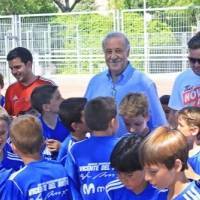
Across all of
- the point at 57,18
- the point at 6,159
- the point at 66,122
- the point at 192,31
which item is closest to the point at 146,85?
the point at 66,122

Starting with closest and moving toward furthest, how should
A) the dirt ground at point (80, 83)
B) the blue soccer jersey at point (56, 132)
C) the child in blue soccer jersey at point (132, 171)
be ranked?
1. the child in blue soccer jersey at point (132, 171)
2. the blue soccer jersey at point (56, 132)
3. the dirt ground at point (80, 83)

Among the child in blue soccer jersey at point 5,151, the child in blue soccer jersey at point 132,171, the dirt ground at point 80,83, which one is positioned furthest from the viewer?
the dirt ground at point 80,83

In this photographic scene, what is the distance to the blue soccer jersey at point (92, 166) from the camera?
4.40 meters

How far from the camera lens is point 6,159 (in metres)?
5.07

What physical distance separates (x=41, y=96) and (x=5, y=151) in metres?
0.98

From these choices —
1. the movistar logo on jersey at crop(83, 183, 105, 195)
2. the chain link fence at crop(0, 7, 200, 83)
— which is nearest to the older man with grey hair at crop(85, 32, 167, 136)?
the movistar logo on jersey at crop(83, 183, 105, 195)

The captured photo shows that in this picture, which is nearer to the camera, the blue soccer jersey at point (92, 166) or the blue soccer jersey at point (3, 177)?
the blue soccer jersey at point (3, 177)

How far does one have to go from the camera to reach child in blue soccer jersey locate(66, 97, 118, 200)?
14.5 feet

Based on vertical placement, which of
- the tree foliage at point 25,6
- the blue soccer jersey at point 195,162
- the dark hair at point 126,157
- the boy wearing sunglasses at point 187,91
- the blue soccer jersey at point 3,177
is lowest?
the blue soccer jersey at point 3,177

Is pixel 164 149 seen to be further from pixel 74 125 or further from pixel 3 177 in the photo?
pixel 74 125

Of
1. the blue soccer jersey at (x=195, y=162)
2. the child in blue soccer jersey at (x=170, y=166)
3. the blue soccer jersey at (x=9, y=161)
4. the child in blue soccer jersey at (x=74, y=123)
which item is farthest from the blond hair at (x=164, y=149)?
the blue soccer jersey at (x=9, y=161)

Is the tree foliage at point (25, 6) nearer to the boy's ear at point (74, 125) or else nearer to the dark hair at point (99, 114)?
the boy's ear at point (74, 125)

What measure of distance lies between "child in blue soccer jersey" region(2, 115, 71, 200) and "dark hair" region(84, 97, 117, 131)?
0.38 m

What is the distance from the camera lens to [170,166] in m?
3.41
